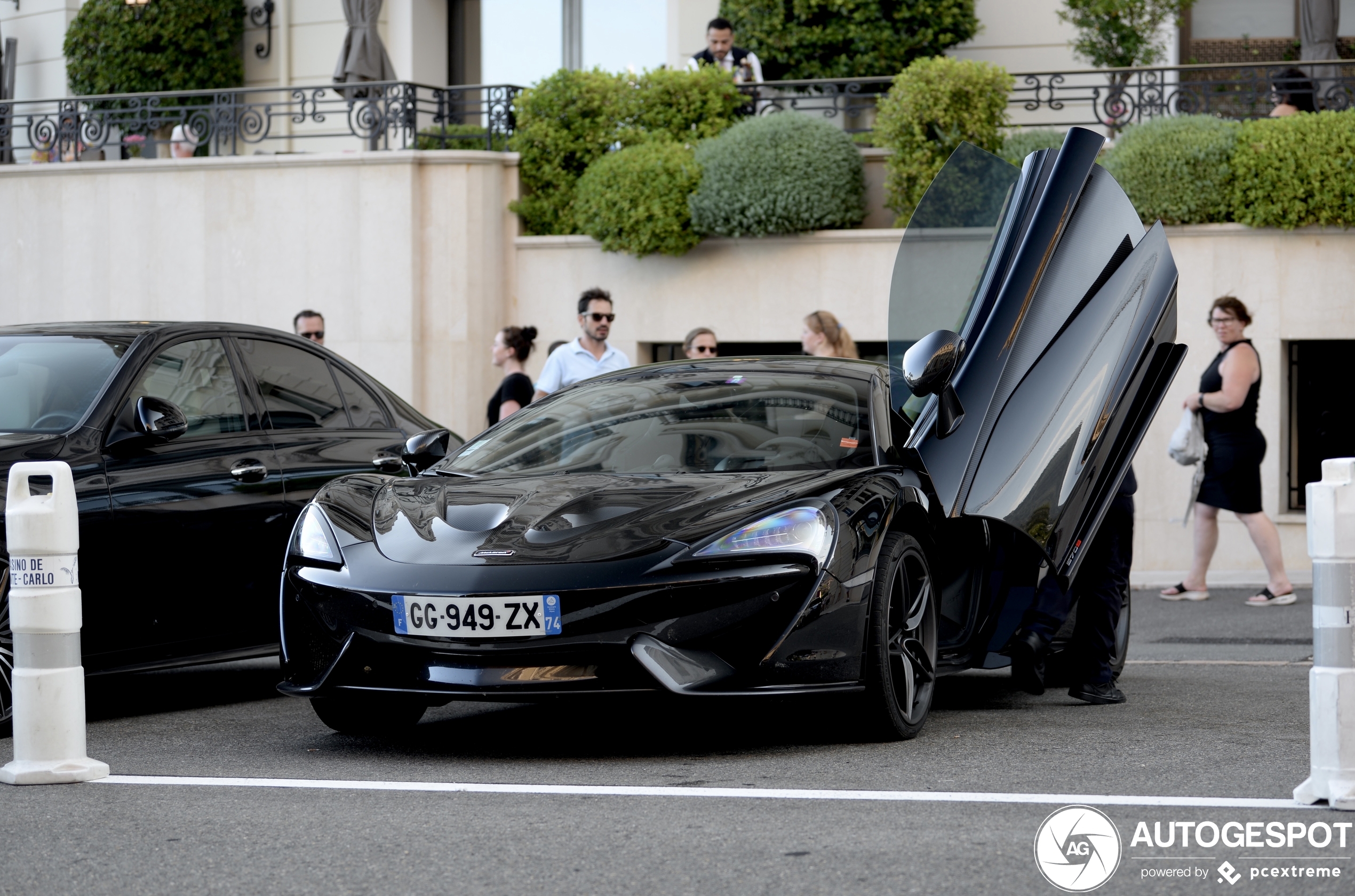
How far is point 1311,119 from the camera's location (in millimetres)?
13719

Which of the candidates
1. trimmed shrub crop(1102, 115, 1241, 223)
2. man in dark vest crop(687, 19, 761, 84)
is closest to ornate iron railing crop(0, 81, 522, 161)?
man in dark vest crop(687, 19, 761, 84)

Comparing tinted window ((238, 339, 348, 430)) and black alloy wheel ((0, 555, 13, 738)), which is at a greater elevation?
tinted window ((238, 339, 348, 430))

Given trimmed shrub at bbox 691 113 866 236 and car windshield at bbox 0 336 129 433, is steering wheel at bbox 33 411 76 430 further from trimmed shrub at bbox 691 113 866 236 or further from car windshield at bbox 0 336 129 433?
trimmed shrub at bbox 691 113 866 236

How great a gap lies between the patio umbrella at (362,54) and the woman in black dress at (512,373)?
7.39m

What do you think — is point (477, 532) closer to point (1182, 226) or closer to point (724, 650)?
point (724, 650)

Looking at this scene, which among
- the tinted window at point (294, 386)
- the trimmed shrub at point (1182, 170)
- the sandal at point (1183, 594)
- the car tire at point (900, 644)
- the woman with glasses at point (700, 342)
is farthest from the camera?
the trimmed shrub at point (1182, 170)

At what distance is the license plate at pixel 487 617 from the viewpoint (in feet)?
17.5

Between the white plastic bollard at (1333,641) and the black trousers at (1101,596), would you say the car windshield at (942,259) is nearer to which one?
the black trousers at (1101,596)

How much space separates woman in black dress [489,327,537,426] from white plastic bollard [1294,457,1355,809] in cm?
717

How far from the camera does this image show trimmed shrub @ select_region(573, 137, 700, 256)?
50.1 feet

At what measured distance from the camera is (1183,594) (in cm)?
1203

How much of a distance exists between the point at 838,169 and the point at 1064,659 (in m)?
8.46

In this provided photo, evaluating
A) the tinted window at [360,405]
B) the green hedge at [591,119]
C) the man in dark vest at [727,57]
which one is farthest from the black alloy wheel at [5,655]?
the man in dark vest at [727,57]

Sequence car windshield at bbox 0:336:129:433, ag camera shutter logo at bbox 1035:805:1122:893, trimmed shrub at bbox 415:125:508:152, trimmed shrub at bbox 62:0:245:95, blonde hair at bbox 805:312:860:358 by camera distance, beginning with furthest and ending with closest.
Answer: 1. trimmed shrub at bbox 62:0:245:95
2. trimmed shrub at bbox 415:125:508:152
3. blonde hair at bbox 805:312:860:358
4. car windshield at bbox 0:336:129:433
5. ag camera shutter logo at bbox 1035:805:1122:893
